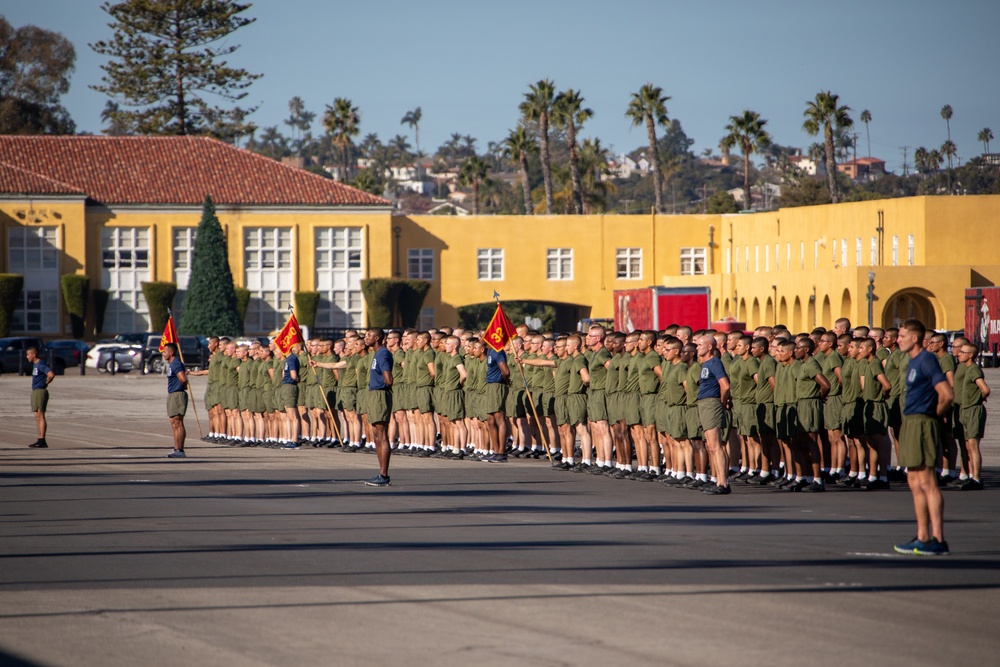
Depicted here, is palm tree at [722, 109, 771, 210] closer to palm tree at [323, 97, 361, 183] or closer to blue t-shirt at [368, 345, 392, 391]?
palm tree at [323, 97, 361, 183]

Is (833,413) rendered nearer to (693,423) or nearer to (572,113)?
(693,423)

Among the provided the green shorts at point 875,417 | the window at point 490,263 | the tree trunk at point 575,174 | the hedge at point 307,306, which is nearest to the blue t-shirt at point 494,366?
the green shorts at point 875,417

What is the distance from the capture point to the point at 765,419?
1752 cm

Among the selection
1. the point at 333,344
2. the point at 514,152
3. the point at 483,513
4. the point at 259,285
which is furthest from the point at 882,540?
the point at 514,152

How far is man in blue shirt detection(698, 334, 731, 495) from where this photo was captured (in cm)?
1598

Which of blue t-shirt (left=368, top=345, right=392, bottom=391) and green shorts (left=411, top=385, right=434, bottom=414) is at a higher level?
blue t-shirt (left=368, top=345, right=392, bottom=391)

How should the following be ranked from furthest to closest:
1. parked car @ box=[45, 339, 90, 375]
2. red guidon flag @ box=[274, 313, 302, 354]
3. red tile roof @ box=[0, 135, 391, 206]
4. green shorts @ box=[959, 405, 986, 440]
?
red tile roof @ box=[0, 135, 391, 206] < parked car @ box=[45, 339, 90, 375] < red guidon flag @ box=[274, 313, 302, 354] < green shorts @ box=[959, 405, 986, 440]

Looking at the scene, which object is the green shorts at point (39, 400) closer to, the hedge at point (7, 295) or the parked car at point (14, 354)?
the parked car at point (14, 354)

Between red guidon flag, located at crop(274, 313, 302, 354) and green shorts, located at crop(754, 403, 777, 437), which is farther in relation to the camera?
red guidon flag, located at crop(274, 313, 302, 354)

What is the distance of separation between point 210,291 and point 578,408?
159 feet

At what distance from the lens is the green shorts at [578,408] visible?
65.1ft

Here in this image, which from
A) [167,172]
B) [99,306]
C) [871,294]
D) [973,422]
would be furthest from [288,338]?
[167,172]

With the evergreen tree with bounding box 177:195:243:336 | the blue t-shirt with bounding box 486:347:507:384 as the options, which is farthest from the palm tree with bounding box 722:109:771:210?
the blue t-shirt with bounding box 486:347:507:384

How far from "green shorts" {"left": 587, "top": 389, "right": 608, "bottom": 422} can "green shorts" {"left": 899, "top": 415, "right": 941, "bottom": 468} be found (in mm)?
7928
